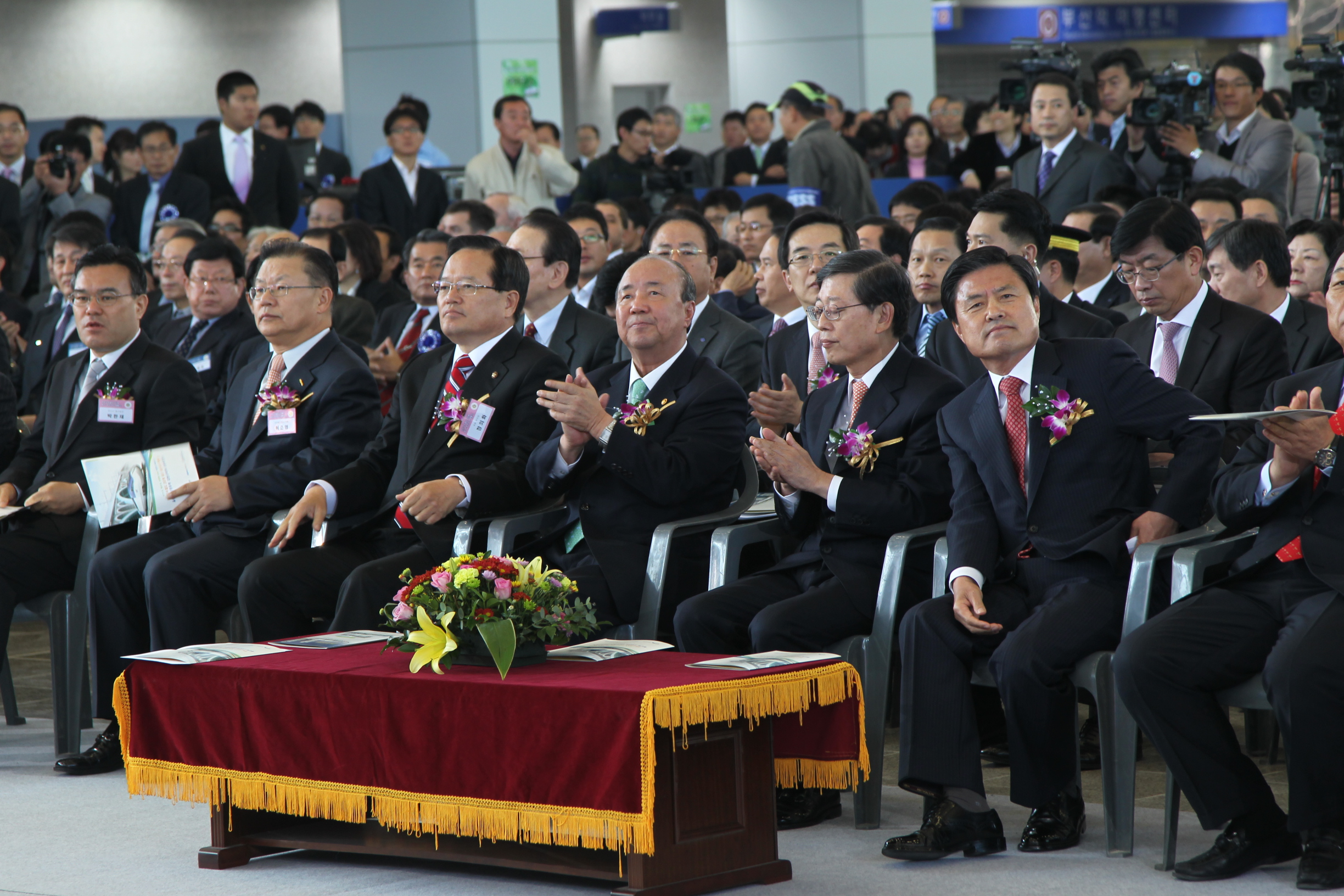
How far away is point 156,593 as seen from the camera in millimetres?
4445

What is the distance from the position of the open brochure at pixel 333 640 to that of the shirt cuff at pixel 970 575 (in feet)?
4.08

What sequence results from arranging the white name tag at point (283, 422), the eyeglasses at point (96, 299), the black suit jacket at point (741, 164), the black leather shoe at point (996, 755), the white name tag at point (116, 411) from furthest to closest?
the black suit jacket at point (741, 164) < the eyeglasses at point (96, 299) < the white name tag at point (116, 411) < the white name tag at point (283, 422) < the black leather shoe at point (996, 755)

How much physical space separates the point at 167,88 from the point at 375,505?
1257cm

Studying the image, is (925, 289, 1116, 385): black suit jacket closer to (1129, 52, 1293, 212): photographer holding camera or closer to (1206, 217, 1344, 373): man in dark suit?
(1206, 217, 1344, 373): man in dark suit

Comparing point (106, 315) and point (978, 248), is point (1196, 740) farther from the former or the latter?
point (106, 315)

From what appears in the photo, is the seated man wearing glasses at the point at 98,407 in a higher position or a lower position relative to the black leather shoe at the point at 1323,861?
higher

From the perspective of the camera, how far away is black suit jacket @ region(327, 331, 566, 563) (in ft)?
14.5

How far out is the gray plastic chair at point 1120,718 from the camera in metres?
3.24

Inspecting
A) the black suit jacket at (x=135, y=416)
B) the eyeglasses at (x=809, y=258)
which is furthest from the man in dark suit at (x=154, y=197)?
the eyeglasses at (x=809, y=258)

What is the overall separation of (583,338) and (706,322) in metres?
0.42

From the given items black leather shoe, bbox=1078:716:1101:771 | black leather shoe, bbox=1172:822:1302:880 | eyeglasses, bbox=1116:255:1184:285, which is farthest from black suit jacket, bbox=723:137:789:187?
black leather shoe, bbox=1172:822:1302:880

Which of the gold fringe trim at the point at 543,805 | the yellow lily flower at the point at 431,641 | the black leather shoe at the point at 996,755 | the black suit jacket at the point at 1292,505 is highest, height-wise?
the black suit jacket at the point at 1292,505

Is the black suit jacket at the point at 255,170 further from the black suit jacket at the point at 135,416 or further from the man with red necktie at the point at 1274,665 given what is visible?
the man with red necktie at the point at 1274,665

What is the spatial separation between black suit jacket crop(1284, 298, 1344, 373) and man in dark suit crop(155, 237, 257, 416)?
11.4ft
